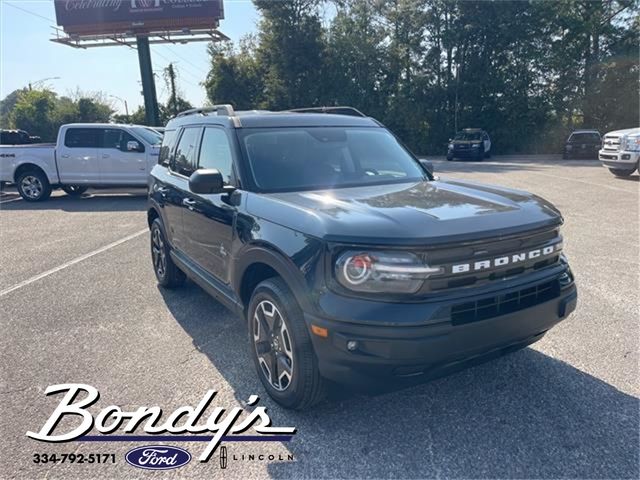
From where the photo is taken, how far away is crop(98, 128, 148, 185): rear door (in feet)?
40.5

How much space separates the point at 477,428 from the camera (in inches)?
111

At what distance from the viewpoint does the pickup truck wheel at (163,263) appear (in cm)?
529

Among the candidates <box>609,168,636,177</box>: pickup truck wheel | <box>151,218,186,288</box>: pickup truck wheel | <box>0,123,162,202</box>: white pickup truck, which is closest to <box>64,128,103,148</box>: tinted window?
<box>0,123,162,202</box>: white pickup truck

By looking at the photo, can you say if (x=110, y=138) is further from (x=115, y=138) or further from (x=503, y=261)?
(x=503, y=261)

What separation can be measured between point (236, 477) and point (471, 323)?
1494mm

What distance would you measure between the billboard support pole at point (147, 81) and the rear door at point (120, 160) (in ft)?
53.8

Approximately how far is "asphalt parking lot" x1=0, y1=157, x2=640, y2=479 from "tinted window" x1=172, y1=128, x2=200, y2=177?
1422 millimetres

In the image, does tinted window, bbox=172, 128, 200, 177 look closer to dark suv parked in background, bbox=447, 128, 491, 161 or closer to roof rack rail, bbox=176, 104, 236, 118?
roof rack rail, bbox=176, 104, 236, 118

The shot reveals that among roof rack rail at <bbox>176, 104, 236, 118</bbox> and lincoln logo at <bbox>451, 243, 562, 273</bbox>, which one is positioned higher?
roof rack rail at <bbox>176, 104, 236, 118</bbox>

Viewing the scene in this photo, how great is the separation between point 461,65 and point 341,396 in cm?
3198

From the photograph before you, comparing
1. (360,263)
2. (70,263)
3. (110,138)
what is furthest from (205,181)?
(110,138)

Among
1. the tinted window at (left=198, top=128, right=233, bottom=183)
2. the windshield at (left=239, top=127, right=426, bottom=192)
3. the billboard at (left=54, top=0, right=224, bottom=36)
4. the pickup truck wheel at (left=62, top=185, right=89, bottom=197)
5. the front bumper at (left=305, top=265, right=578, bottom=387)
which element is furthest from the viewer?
the billboard at (left=54, top=0, right=224, bottom=36)

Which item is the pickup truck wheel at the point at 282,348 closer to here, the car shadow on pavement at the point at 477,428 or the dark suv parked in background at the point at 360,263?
the dark suv parked in background at the point at 360,263
